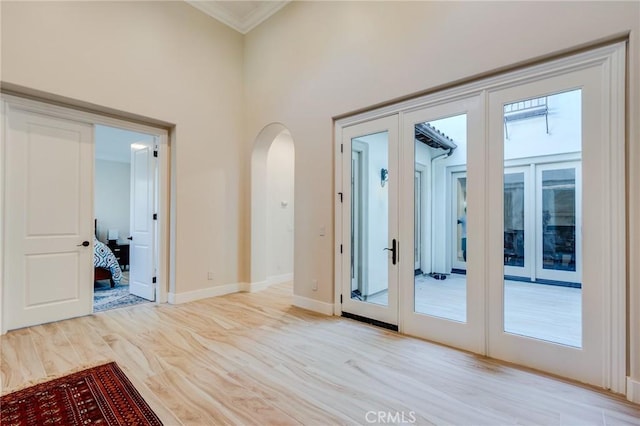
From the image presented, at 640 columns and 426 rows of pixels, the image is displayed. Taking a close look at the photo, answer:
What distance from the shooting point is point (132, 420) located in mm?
1864

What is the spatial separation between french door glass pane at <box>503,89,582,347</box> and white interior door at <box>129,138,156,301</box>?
4.76 m

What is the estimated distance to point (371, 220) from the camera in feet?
12.1

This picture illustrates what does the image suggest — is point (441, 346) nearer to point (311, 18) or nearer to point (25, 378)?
point (25, 378)

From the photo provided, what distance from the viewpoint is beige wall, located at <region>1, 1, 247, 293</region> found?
3.36 meters

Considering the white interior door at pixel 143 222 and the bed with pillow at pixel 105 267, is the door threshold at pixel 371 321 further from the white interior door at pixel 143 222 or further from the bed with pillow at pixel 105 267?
the bed with pillow at pixel 105 267

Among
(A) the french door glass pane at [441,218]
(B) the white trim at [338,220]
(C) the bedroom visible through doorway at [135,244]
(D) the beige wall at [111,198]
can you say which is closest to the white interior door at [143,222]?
(C) the bedroom visible through doorway at [135,244]

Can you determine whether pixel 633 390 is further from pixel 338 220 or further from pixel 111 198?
pixel 111 198

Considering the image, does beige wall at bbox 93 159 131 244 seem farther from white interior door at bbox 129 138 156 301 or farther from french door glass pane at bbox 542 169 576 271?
french door glass pane at bbox 542 169 576 271

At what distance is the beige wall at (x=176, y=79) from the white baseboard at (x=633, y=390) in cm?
482

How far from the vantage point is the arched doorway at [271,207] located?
17.2 feet

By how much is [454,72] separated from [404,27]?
33.7 inches

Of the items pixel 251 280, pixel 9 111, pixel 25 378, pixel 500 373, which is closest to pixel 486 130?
pixel 500 373

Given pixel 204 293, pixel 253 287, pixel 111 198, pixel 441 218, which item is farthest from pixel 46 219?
pixel 111 198

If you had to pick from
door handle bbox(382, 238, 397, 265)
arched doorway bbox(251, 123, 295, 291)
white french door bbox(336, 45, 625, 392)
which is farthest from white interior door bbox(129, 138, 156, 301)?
door handle bbox(382, 238, 397, 265)
